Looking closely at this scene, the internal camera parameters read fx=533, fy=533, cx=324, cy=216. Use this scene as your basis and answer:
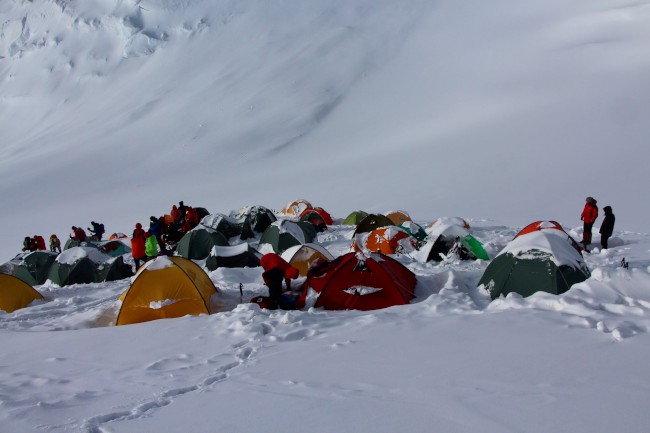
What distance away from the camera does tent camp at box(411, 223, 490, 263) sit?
1123cm

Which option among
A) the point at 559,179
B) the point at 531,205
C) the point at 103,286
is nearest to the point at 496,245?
the point at 103,286

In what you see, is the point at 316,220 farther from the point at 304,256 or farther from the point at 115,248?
the point at 304,256

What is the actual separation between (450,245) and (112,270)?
804 cm

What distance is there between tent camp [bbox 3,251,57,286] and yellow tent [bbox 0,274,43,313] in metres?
4.13

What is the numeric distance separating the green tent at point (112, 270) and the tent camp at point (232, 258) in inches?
92.9

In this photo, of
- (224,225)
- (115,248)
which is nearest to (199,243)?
(224,225)

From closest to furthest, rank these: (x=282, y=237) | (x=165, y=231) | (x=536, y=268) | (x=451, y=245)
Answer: (x=536, y=268) → (x=451, y=245) → (x=282, y=237) → (x=165, y=231)

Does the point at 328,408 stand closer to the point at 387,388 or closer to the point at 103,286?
the point at 387,388

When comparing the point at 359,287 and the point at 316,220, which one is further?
the point at 316,220

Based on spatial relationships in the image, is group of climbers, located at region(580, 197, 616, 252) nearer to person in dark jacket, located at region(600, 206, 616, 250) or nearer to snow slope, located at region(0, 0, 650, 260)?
person in dark jacket, located at region(600, 206, 616, 250)

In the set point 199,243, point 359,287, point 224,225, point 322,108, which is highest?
point 322,108

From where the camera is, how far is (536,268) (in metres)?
7.29

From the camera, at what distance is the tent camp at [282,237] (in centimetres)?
1436

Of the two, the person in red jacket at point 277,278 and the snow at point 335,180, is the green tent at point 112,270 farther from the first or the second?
the person in red jacket at point 277,278
